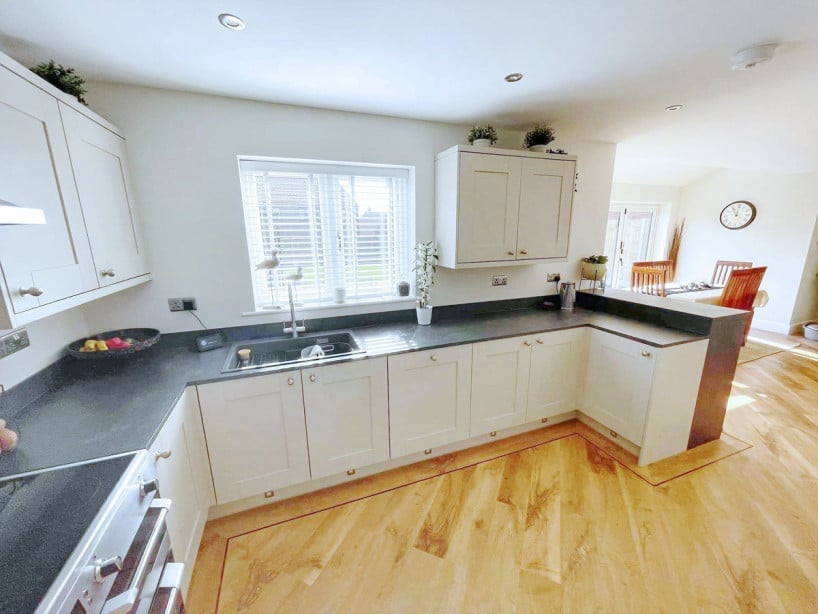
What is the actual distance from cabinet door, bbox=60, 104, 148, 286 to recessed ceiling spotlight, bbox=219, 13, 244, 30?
72cm

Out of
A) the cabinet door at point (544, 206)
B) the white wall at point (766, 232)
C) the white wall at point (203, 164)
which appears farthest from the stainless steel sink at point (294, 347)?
the white wall at point (766, 232)

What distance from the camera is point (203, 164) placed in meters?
1.83

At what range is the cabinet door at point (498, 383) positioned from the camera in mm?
2102

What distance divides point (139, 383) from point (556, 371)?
8.07 ft

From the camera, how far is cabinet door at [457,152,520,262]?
2.13 metres

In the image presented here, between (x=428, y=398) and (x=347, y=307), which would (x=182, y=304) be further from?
(x=428, y=398)

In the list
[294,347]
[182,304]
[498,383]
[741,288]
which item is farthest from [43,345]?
[741,288]

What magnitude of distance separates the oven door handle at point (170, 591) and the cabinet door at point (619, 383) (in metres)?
2.41

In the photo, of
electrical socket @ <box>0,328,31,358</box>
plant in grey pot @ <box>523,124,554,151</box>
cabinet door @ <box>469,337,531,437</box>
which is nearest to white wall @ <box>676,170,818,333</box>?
plant in grey pot @ <box>523,124,554,151</box>

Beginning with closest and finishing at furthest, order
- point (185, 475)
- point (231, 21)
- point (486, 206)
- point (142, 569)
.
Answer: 1. point (142, 569)
2. point (231, 21)
3. point (185, 475)
4. point (486, 206)

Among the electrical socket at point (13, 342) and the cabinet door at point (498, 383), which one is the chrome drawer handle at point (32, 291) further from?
the cabinet door at point (498, 383)


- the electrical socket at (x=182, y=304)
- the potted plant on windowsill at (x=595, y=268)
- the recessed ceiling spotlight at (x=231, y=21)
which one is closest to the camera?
the recessed ceiling spotlight at (x=231, y=21)

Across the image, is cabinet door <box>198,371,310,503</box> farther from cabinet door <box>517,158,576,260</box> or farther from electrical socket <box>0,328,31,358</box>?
cabinet door <box>517,158,576,260</box>

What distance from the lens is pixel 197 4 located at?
1.08 meters
